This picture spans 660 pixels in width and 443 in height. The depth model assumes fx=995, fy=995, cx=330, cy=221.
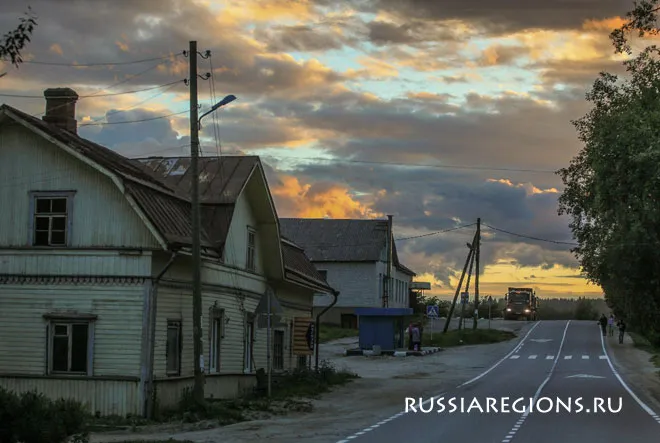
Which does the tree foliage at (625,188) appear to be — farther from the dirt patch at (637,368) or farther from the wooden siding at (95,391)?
the wooden siding at (95,391)

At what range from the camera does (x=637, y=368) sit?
45812mm

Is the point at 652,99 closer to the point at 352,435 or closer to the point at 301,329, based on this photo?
the point at 301,329

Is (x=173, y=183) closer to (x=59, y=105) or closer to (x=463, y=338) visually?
(x=59, y=105)

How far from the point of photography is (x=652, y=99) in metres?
30.3

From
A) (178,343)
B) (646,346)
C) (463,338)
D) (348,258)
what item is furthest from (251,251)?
(348,258)

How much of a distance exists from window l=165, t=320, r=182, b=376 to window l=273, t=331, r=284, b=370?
347 inches

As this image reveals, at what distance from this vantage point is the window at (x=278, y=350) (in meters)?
33.7

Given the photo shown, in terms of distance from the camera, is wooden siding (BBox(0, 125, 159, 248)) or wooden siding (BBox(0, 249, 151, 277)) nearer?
wooden siding (BBox(0, 249, 151, 277))

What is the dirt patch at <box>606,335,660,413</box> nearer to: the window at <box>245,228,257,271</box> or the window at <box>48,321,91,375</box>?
the window at <box>245,228,257,271</box>

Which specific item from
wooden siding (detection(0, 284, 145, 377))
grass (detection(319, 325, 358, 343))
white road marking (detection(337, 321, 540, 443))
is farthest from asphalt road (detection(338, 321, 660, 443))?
grass (detection(319, 325, 358, 343))

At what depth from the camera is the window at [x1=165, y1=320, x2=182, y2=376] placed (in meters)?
24.1

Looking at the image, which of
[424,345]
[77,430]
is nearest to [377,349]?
[424,345]

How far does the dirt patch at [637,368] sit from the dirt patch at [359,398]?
6.25 meters

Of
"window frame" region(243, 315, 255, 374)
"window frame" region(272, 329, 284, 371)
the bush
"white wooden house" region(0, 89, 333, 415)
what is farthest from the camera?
"window frame" region(272, 329, 284, 371)
